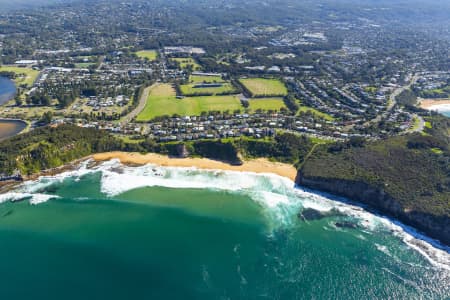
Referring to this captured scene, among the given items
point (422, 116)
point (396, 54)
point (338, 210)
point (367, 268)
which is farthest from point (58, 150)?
point (396, 54)

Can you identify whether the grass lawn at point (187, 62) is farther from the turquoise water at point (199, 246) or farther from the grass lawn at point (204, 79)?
the turquoise water at point (199, 246)

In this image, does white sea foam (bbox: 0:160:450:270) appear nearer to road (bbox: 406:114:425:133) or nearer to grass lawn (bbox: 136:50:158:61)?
road (bbox: 406:114:425:133)

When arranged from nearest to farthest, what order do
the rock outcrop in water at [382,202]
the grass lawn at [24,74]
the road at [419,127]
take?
the rock outcrop in water at [382,202], the road at [419,127], the grass lawn at [24,74]

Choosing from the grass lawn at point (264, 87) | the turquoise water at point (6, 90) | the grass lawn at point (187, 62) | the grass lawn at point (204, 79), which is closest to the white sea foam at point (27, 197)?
the turquoise water at point (6, 90)

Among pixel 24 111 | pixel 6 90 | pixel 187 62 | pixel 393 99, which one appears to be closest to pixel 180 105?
pixel 24 111

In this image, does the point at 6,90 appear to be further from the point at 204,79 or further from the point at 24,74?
the point at 204,79

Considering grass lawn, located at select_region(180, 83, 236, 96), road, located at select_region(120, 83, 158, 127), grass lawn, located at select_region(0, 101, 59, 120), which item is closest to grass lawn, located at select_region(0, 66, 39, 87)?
grass lawn, located at select_region(0, 101, 59, 120)
